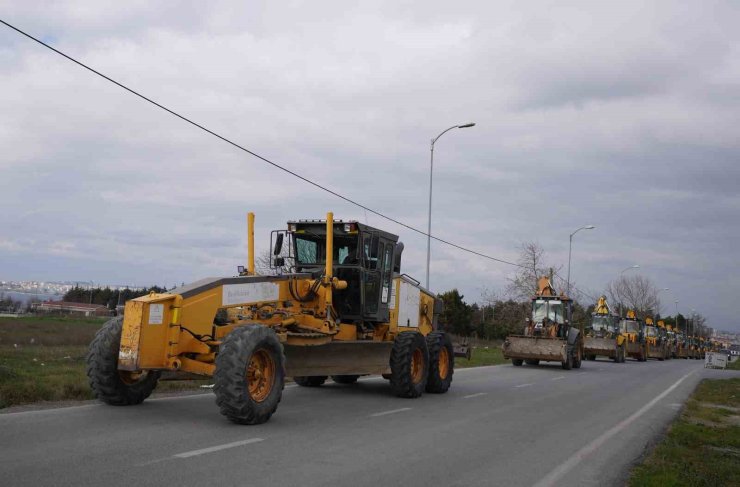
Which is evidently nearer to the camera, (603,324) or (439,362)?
(439,362)

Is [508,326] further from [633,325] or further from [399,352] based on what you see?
[399,352]

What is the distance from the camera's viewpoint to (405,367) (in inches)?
560

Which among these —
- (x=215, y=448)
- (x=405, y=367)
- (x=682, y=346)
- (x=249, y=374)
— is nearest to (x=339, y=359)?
(x=405, y=367)

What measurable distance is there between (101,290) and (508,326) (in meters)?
71.9

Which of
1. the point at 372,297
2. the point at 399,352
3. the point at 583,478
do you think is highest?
the point at 372,297

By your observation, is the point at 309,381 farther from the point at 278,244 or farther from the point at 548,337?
the point at 548,337

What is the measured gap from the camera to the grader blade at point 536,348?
2942 centimetres

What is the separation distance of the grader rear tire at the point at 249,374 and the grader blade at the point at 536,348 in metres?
21.3

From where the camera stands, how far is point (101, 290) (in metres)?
111

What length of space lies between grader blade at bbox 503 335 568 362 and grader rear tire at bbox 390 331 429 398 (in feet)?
52.3

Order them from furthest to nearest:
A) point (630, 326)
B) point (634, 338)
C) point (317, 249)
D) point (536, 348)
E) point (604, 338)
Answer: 1. point (630, 326)
2. point (634, 338)
3. point (604, 338)
4. point (536, 348)
5. point (317, 249)

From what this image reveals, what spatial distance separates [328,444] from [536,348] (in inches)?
882

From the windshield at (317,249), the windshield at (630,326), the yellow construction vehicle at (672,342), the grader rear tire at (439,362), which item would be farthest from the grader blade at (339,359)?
the yellow construction vehicle at (672,342)

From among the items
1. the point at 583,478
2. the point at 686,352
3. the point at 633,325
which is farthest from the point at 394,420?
the point at 686,352
